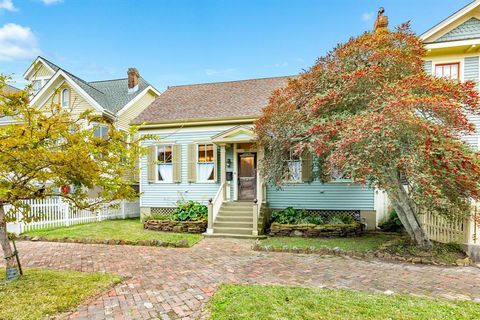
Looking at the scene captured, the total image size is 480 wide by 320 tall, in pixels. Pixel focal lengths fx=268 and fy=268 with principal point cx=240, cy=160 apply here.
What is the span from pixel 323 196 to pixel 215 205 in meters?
4.47

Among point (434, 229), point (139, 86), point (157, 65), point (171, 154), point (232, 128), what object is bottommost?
point (434, 229)

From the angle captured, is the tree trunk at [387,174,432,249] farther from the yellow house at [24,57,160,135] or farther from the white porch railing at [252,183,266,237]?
the yellow house at [24,57,160,135]

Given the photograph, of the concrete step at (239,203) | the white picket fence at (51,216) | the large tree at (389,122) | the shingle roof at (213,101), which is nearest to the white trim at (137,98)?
the shingle roof at (213,101)

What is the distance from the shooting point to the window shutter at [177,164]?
12.6 m

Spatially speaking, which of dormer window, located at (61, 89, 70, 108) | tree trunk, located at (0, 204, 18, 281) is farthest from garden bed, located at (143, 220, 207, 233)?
dormer window, located at (61, 89, 70, 108)

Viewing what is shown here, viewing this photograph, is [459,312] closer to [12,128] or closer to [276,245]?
[276,245]

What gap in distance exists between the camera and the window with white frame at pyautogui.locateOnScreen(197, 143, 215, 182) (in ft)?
40.3

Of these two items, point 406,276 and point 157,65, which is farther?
point 157,65

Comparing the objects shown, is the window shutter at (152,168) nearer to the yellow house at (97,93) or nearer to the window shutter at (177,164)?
the window shutter at (177,164)

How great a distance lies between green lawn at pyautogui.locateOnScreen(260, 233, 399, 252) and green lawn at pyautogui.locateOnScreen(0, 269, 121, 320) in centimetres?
477

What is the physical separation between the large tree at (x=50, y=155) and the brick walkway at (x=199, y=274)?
1875 millimetres

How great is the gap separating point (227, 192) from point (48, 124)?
806 cm

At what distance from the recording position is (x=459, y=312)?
3836 mm

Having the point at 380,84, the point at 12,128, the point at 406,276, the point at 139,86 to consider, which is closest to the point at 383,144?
the point at 380,84
